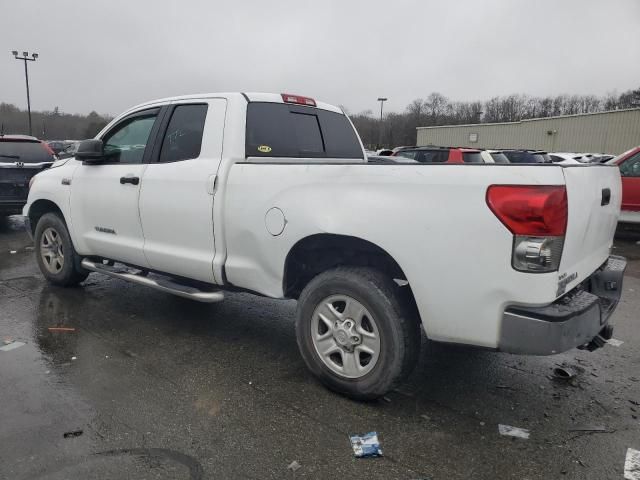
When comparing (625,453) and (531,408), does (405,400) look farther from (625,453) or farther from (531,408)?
(625,453)

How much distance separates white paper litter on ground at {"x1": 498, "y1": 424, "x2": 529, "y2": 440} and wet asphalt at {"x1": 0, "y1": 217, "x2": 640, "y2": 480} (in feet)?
0.11

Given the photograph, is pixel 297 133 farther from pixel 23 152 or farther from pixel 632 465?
pixel 23 152

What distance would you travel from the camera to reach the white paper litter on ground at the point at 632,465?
2537 millimetres

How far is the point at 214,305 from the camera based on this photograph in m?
5.31

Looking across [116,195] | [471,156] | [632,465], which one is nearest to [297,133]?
[116,195]

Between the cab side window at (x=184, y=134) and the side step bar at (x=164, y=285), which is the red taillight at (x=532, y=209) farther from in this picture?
the cab side window at (x=184, y=134)

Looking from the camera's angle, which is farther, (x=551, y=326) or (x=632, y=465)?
(x=632, y=465)

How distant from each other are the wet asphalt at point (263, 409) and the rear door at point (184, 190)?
741 millimetres

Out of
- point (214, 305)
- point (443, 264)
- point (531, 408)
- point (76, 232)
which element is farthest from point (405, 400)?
point (76, 232)

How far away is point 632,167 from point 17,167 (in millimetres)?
11514

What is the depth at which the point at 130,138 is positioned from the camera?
4773 mm

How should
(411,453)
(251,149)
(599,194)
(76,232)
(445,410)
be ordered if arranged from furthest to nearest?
(76,232), (251,149), (445,410), (599,194), (411,453)

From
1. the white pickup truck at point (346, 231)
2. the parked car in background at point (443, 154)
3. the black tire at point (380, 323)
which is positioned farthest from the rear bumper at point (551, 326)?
the parked car in background at point (443, 154)

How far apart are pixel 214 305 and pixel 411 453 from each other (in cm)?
309
